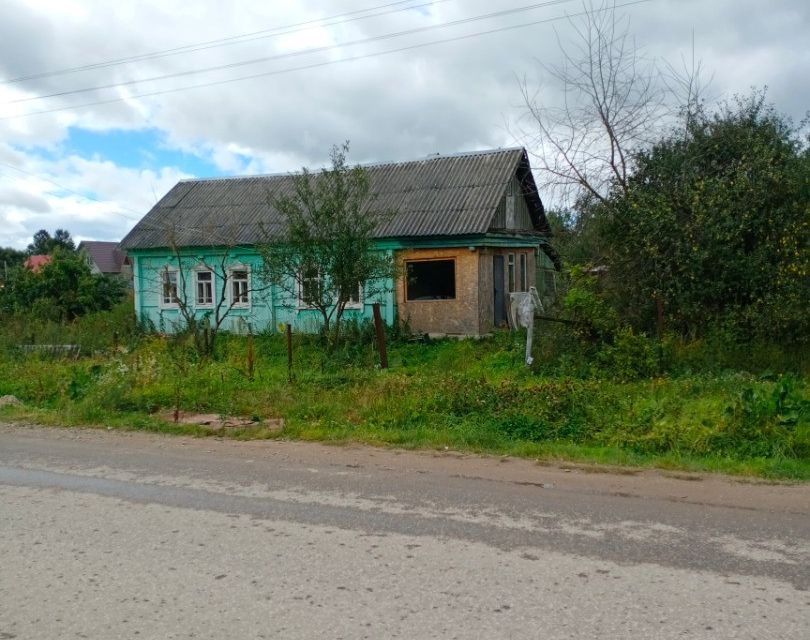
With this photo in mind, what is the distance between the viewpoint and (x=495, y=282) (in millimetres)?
20219


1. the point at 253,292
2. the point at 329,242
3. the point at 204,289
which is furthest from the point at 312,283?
the point at 204,289

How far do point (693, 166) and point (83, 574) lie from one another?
501 inches

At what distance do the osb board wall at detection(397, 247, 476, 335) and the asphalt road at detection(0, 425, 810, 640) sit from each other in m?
11.3

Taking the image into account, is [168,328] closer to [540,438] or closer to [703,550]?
[540,438]

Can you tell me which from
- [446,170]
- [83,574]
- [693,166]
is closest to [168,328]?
[446,170]

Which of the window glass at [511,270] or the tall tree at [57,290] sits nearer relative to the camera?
the window glass at [511,270]

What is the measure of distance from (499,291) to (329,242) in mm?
6053

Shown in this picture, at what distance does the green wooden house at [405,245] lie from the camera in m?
19.5

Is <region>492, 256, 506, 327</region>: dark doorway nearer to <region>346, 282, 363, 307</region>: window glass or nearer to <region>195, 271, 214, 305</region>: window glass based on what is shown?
<region>346, 282, 363, 307</region>: window glass

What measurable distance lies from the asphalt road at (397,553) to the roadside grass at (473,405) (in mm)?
1053

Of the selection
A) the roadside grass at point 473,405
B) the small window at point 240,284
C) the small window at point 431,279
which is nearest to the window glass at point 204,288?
the small window at point 240,284

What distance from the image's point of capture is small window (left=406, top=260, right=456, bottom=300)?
20312mm

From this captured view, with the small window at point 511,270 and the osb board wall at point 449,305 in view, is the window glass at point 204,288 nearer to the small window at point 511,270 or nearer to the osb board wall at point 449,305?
the osb board wall at point 449,305

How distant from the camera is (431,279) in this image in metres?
20.9
